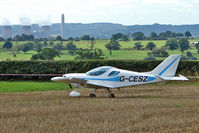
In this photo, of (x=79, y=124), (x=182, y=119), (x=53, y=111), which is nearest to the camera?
(x=79, y=124)

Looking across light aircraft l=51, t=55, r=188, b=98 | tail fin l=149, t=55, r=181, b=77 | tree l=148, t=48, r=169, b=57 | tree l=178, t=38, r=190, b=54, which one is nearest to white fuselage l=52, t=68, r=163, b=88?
light aircraft l=51, t=55, r=188, b=98

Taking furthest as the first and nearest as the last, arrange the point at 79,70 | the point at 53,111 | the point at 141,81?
1. the point at 79,70
2. the point at 141,81
3. the point at 53,111

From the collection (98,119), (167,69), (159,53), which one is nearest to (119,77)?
(167,69)

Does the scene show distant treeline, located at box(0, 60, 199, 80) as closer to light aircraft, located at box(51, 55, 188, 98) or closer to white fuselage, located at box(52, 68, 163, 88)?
light aircraft, located at box(51, 55, 188, 98)

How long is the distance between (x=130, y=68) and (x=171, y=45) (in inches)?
5010

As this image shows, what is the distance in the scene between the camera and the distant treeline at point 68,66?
40.5 m

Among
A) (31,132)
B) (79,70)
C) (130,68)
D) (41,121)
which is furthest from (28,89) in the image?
(31,132)

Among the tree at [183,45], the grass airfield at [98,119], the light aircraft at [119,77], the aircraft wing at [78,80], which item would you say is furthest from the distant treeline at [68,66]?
the tree at [183,45]

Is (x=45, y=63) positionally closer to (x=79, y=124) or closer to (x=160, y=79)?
(x=160, y=79)

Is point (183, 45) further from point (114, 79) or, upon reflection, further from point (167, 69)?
point (114, 79)

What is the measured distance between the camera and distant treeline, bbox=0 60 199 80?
40469 mm

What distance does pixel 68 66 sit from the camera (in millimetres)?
41125

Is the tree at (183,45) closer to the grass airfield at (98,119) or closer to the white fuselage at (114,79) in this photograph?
the white fuselage at (114,79)

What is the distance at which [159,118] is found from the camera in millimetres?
14109
